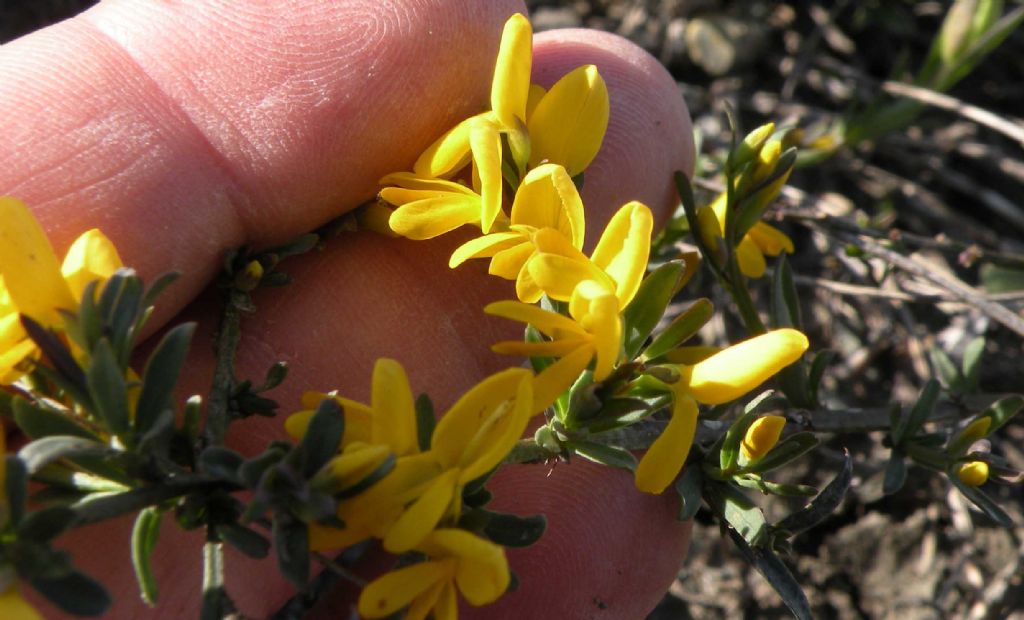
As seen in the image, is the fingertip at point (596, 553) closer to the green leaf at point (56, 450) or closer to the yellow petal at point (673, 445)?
the yellow petal at point (673, 445)

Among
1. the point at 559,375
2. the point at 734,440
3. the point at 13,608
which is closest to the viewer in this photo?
the point at 13,608

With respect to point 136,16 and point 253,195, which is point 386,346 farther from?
point 136,16

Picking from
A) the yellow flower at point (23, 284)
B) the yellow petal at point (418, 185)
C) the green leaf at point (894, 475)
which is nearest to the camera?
the yellow flower at point (23, 284)

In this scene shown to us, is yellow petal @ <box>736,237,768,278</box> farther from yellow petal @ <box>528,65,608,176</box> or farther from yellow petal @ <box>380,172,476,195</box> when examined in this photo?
yellow petal @ <box>380,172,476,195</box>

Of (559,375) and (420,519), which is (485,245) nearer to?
(559,375)

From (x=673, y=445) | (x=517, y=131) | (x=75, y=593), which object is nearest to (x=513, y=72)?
(x=517, y=131)

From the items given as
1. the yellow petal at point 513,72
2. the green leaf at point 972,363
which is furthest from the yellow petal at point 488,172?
the green leaf at point 972,363
